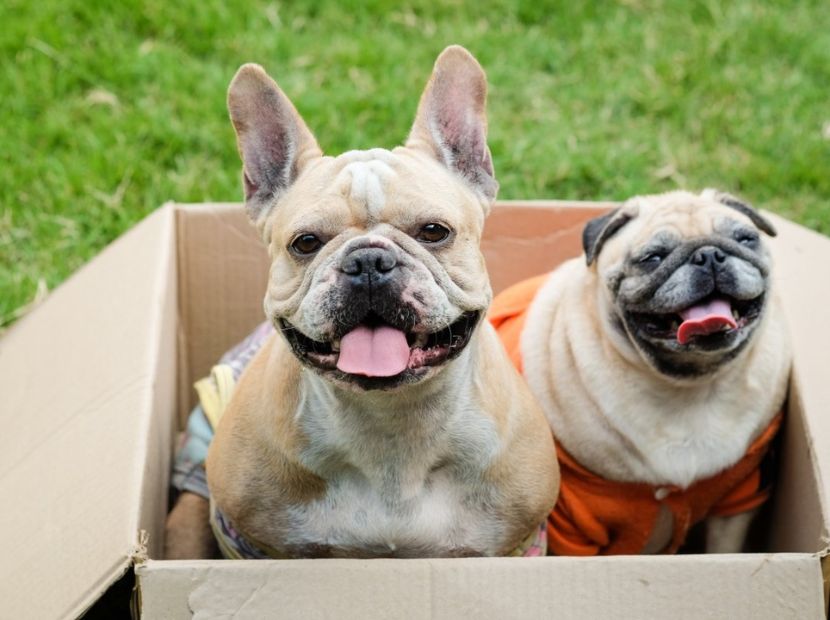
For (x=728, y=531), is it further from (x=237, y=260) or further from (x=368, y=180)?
(x=237, y=260)

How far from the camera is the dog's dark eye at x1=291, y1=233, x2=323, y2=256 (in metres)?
2.05

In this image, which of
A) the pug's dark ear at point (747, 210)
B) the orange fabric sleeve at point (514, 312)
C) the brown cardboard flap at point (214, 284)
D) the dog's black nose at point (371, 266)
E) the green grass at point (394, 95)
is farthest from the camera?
the green grass at point (394, 95)

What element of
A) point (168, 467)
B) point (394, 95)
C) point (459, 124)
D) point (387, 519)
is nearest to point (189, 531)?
point (168, 467)

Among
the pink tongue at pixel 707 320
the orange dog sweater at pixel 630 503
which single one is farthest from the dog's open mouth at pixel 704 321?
the orange dog sweater at pixel 630 503

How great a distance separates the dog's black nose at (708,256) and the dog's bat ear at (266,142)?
0.91 meters

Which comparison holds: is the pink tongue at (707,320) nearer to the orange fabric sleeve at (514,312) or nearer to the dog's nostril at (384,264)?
the orange fabric sleeve at (514,312)

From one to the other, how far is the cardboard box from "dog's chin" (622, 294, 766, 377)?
8.7 inches

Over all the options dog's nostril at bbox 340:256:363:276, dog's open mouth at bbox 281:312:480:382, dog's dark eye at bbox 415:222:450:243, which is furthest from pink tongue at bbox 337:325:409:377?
dog's dark eye at bbox 415:222:450:243

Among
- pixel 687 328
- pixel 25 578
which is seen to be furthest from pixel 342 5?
pixel 25 578

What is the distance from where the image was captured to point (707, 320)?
2.45 meters

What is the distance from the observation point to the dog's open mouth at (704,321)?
245 centimetres

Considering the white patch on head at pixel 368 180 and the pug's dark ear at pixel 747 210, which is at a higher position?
the white patch on head at pixel 368 180

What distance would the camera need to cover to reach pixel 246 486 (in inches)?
88.4

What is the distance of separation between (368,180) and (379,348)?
35 cm
